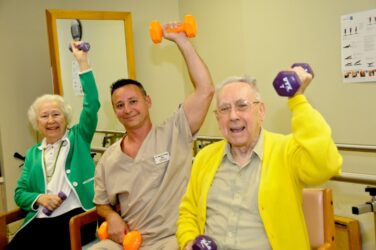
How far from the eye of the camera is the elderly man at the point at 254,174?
1.33 meters

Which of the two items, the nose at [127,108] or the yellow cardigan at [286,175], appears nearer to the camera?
the yellow cardigan at [286,175]

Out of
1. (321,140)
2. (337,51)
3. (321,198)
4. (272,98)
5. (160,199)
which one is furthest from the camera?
(272,98)

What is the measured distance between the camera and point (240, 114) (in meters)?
1.57

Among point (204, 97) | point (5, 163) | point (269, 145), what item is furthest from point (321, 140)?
point (5, 163)

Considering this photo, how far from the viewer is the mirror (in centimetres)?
303

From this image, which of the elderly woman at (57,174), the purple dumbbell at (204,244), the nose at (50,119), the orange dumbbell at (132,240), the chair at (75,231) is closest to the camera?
the purple dumbbell at (204,244)

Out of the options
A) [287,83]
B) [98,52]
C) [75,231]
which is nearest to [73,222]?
[75,231]

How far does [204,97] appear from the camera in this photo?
200 centimetres

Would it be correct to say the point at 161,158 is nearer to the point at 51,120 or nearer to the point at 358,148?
the point at 51,120

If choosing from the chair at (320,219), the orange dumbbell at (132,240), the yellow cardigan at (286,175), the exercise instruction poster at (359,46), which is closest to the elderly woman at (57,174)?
Result: the orange dumbbell at (132,240)

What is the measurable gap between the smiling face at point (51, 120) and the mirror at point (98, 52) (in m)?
0.55

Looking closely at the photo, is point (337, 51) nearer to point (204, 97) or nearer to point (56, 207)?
point (204, 97)

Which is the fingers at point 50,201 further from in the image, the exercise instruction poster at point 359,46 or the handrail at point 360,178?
the exercise instruction poster at point 359,46

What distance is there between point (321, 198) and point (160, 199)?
0.74 m
